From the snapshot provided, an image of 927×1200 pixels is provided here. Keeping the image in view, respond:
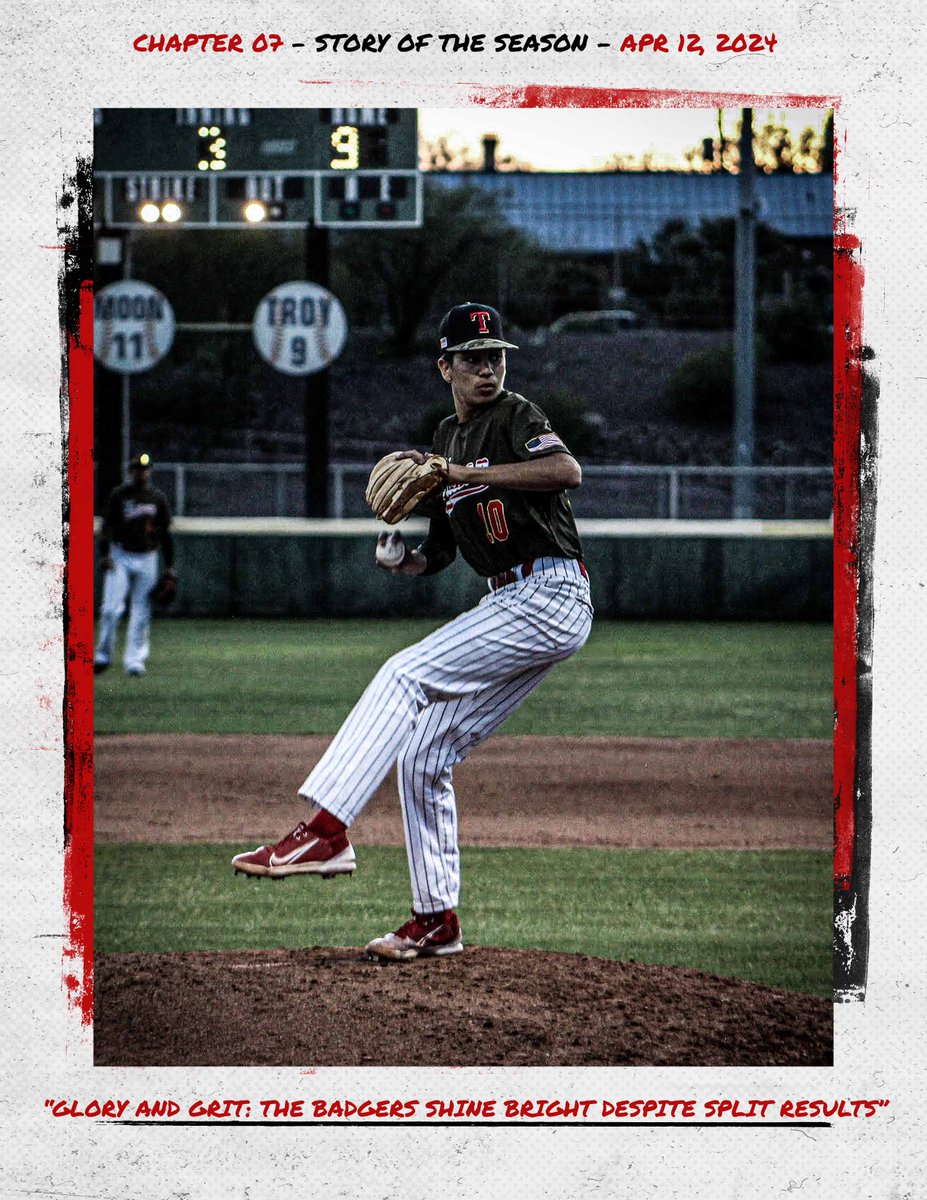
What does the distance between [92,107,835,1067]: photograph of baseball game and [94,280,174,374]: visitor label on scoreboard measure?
51 mm

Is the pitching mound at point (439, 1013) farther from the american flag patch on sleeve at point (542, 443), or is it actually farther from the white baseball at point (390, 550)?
the american flag patch on sleeve at point (542, 443)

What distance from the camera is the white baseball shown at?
15.0ft

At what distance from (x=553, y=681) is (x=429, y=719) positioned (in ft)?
32.5

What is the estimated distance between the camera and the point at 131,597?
46.1ft

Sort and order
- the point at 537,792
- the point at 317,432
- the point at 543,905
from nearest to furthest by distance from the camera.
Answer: the point at 543,905 < the point at 537,792 < the point at 317,432

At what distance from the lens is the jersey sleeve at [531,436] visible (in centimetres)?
441

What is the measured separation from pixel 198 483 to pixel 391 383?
11.4m

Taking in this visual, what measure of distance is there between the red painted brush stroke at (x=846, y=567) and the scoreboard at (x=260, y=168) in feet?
39.7

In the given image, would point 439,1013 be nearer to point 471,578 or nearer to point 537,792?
point 537,792

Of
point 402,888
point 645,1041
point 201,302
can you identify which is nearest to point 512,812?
point 402,888

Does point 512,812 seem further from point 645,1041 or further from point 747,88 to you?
point 747,88

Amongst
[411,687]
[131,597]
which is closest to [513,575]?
[411,687]

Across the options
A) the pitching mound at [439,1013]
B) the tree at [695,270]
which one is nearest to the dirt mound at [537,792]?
the pitching mound at [439,1013]

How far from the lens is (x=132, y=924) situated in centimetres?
625
